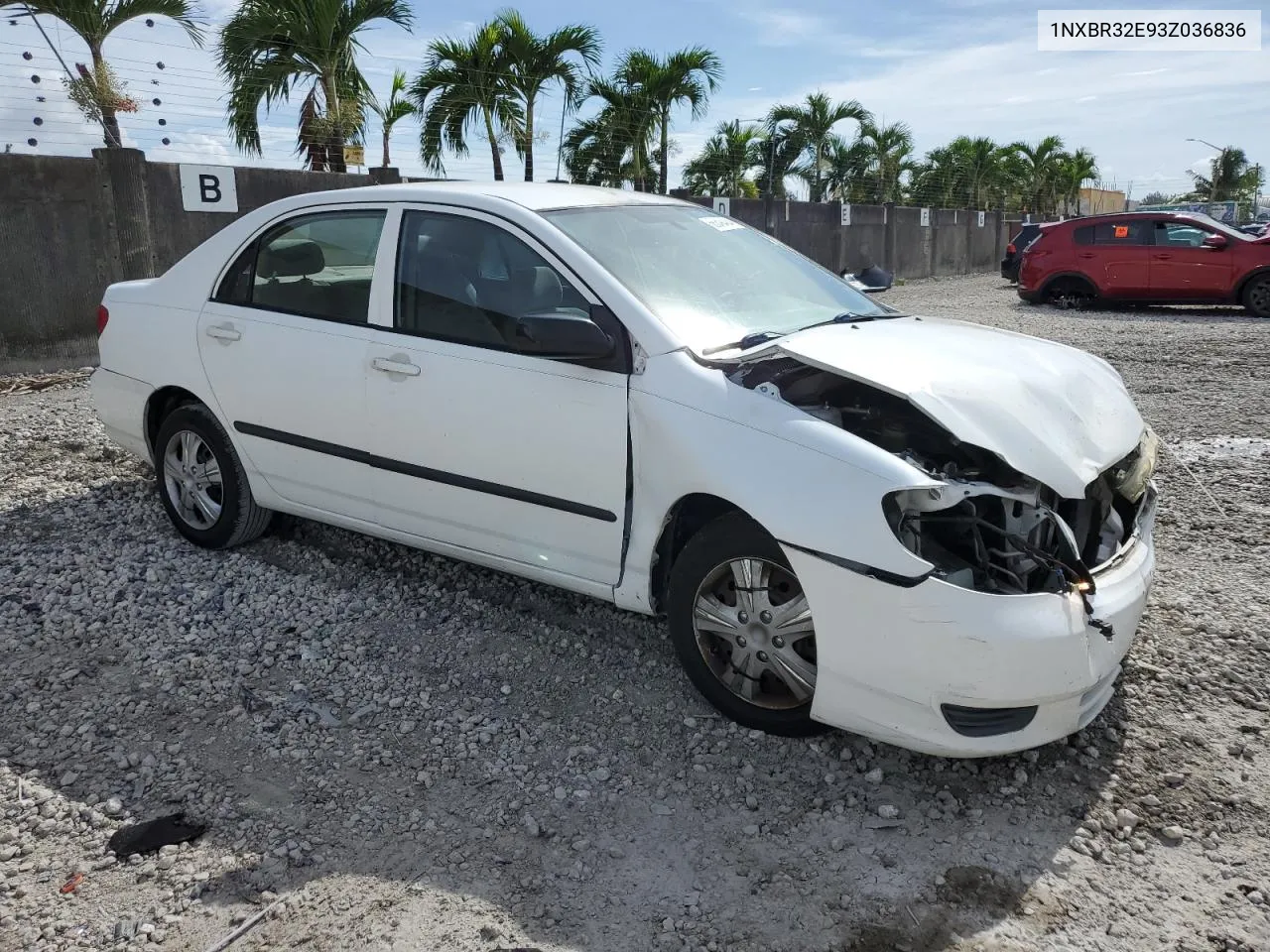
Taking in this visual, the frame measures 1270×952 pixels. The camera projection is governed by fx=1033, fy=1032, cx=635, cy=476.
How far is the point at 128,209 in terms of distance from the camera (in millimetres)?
10148

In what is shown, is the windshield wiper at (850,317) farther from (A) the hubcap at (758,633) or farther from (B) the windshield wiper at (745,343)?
(A) the hubcap at (758,633)

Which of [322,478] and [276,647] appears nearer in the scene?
[276,647]

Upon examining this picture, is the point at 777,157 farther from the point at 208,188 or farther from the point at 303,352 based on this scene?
the point at 303,352

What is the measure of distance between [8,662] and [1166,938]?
399 centimetres

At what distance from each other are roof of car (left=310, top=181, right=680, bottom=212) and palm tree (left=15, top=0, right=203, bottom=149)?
7.39 m

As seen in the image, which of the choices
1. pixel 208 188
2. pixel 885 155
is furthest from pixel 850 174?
pixel 208 188

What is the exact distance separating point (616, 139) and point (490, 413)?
18962 mm

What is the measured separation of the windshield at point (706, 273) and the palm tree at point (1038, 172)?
145 ft

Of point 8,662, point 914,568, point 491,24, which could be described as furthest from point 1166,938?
point 491,24

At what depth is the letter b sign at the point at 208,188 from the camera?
10695mm

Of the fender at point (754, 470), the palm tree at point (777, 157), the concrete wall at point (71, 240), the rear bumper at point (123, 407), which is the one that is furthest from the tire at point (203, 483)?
the palm tree at point (777, 157)

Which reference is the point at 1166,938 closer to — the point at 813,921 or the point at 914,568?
the point at 813,921

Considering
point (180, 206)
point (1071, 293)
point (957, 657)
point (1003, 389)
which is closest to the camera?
point (957, 657)

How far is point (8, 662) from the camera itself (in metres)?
3.96
